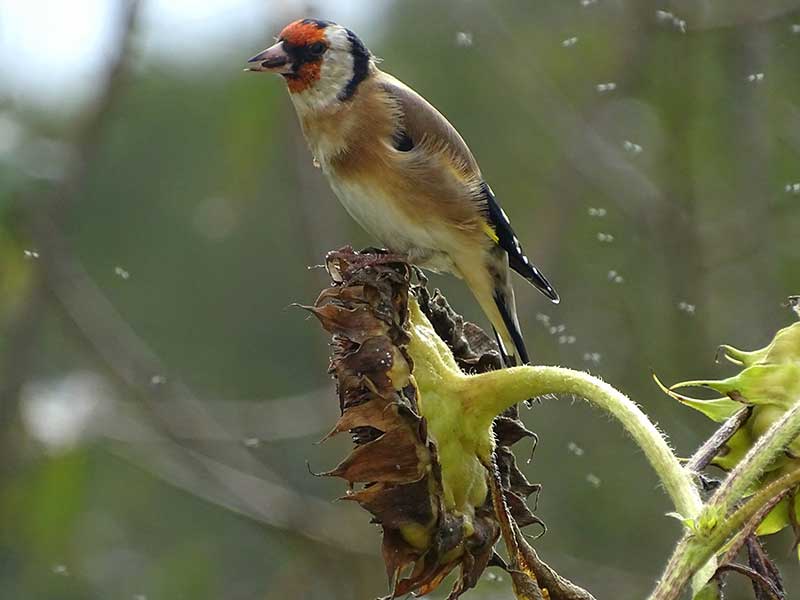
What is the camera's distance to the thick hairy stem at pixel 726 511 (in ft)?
3.80

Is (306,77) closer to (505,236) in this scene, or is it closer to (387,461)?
(505,236)

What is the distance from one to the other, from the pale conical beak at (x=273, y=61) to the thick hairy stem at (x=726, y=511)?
1764 mm

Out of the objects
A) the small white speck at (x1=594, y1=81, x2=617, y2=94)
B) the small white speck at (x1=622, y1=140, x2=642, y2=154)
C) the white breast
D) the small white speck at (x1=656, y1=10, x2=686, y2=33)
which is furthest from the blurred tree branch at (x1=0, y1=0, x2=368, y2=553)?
the small white speck at (x1=656, y1=10, x2=686, y2=33)

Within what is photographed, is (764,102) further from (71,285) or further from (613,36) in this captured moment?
(71,285)

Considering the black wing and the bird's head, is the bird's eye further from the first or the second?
the black wing

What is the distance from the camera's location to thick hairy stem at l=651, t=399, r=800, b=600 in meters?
1.16

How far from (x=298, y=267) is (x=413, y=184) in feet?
13.2

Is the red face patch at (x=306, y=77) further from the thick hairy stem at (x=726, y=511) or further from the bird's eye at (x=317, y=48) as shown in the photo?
the thick hairy stem at (x=726, y=511)

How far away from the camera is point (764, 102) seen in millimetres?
4516

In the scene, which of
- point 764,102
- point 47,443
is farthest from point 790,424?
point 764,102

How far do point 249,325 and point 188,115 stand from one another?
107cm

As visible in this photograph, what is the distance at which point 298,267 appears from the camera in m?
6.67

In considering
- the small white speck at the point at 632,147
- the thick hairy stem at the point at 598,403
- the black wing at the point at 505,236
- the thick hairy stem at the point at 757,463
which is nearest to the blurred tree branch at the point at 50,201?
the black wing at the point at 505,236

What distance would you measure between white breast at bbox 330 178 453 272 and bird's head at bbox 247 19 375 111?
0.88 feet
